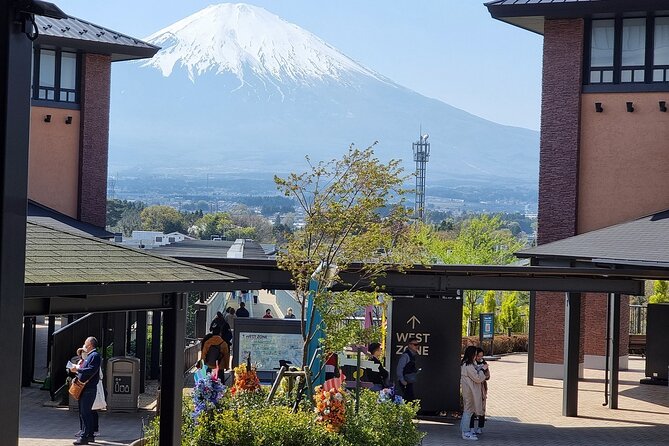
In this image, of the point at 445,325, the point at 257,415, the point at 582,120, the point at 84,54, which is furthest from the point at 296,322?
the point at 84,54

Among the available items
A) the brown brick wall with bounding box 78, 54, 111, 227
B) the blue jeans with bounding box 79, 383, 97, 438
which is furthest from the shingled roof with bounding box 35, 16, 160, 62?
the blue jeans with bounding box 79, 383, 97, 438

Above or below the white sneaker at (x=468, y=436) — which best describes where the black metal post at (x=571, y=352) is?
above

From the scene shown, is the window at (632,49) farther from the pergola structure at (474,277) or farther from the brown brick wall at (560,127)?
the pergola structure at (474,277)

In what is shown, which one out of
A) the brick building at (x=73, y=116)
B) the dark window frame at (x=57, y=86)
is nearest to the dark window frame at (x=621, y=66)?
the brick building at (x=73, y=116)

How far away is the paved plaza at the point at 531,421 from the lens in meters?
18.3

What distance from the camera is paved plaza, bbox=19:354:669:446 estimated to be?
18.3m

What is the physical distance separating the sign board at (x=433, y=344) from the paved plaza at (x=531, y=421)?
1.70 feet

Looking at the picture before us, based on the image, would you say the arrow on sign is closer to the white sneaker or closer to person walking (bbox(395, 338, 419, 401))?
person walking (bbox(395, 338, 419, 401))

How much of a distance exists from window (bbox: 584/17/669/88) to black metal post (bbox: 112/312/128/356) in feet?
46.1

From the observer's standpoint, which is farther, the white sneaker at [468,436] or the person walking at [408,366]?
the person walking at [408,366]

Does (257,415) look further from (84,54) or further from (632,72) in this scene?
(84,54)

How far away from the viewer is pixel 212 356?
21406 mm

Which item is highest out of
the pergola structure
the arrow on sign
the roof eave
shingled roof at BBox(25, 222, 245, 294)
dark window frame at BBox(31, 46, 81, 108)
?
the roof eave

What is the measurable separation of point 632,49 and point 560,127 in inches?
105
